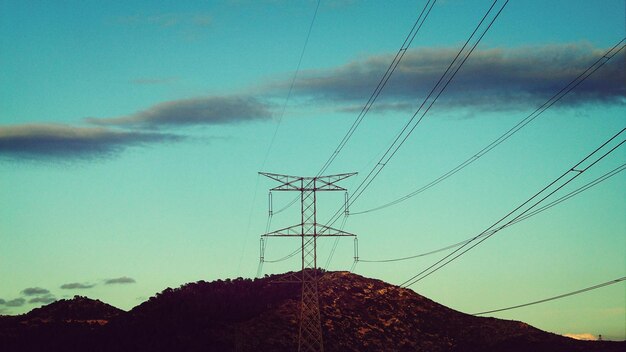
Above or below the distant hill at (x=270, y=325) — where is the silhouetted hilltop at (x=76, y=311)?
above

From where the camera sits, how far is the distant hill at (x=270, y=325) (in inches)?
4729

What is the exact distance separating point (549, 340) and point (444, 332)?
1728 centimetres

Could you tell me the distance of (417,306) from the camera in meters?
146

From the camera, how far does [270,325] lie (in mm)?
124750

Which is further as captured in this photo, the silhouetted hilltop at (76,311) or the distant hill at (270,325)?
the silhouetted hilltop at (76,311)

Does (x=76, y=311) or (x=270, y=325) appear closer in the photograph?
(x=270, y=325)

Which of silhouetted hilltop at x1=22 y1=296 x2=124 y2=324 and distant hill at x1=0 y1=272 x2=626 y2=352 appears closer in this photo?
distant hill at x1=0 y1=272 x2=626 y2=352

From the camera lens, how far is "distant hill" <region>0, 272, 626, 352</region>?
120125mm

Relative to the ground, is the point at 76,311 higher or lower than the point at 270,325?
higher

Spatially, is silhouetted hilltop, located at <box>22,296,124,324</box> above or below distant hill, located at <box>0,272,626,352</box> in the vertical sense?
above

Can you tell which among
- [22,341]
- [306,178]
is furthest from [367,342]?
[306,178]

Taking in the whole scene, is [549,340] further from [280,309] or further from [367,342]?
[280,309]

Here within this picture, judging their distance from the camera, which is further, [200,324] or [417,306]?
[417,306]


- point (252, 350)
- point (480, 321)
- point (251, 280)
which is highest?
point (251, 280)
